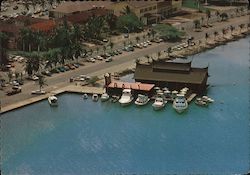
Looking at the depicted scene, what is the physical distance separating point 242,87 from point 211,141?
7.63 ft

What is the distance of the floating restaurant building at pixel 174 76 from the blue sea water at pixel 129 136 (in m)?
0.36

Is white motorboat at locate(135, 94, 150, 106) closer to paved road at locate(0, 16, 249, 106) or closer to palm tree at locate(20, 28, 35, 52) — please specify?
paved road at locate(0, 16, 249, 106)

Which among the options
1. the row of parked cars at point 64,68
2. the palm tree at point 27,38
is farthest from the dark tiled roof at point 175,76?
the palm tree at point 27,38

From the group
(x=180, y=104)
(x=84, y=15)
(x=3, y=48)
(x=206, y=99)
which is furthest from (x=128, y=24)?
(x=180, y=104)

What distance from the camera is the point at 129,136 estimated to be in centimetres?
710

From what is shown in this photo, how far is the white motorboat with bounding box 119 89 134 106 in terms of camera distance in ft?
26.8

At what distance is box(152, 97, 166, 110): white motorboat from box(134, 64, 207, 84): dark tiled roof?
0.63 metres

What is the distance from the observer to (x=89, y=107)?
8.20 meters

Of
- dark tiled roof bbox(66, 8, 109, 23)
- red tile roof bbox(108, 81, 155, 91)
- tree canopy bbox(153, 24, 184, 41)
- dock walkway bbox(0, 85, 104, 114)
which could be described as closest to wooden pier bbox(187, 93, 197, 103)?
red tile roof bbox(108, 81, 155, 91)

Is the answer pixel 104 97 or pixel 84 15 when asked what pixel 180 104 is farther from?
pixel 84 15

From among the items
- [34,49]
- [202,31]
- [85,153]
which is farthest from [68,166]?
[202,31]

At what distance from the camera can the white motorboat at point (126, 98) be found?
26.8ft

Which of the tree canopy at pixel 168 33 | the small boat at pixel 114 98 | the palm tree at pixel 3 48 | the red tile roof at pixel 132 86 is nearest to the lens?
the small boat at pixel 114 98

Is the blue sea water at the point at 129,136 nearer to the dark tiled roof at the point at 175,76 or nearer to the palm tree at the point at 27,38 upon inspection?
the dark tiled roof at the point at 175,76
